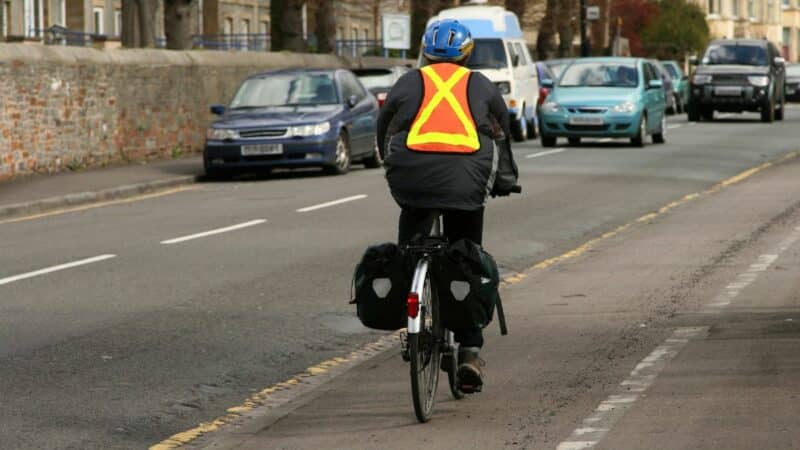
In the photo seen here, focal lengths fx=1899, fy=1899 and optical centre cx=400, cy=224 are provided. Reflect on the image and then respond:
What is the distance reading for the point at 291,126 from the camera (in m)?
27.2

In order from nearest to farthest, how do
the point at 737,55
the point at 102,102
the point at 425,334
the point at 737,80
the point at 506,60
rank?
the point at 425,334 < the point at 102,102 < the point at 506,60 < the point at 737,80 < the point at 737,55

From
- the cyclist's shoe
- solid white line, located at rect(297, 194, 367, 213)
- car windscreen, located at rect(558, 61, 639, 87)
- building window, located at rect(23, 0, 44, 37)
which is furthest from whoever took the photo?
building window, located at rect(23, 0, 44, 37)

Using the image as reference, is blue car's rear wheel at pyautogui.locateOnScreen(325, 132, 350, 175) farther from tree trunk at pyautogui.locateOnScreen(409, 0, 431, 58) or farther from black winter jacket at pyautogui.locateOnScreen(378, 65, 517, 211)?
tree trunk at pyautogui.locateOnScreen(409, 0, 431, 58)

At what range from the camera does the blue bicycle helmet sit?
835 centimetres

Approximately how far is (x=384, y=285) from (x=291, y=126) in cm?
1912

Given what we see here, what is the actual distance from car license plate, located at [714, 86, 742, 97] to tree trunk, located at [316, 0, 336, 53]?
943 centimetres

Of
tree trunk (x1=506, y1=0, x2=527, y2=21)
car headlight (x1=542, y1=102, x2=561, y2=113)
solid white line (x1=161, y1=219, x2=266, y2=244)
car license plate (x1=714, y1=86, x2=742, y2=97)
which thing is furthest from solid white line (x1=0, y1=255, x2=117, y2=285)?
tree trunk (x1=506, y1=0, x2=527, y2=21)

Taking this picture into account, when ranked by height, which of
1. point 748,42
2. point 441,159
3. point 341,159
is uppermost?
point 748,42

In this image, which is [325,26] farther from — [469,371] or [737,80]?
[469,371]

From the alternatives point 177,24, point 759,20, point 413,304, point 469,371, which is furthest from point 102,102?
point 759,20

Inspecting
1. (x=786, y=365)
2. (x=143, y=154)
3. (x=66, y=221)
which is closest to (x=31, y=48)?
(x=143, y=154)

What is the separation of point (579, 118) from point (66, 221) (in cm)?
1477

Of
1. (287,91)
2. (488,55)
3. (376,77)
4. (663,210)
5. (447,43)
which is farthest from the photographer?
(488,55)

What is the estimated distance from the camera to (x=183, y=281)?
13.9 meters
